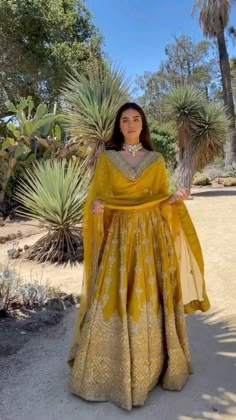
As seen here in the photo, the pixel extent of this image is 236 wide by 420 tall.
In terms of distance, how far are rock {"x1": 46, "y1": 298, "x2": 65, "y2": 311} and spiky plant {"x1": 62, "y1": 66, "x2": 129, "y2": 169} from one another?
2.89 m

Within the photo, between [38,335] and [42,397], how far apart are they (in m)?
0.88

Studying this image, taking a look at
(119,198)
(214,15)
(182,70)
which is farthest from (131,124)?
(182,70)

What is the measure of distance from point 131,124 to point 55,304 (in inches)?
83.0

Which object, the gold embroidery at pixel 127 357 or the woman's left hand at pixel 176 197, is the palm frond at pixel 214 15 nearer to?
the woman's left hand at pixel 176 197

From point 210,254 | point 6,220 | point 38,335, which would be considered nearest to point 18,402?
point 38,335

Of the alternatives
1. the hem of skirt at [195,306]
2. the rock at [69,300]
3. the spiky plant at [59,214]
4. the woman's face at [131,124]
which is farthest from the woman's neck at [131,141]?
the spiky plant at [59,214]

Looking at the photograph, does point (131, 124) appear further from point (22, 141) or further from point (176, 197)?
point (22, 141)

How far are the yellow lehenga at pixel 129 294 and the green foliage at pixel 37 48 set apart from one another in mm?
12192

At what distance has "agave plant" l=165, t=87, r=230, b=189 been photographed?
35.3 ft

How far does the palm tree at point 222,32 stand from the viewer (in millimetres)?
17672

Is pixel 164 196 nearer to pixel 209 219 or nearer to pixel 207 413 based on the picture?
pixel 207 413

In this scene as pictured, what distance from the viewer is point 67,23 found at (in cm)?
1448

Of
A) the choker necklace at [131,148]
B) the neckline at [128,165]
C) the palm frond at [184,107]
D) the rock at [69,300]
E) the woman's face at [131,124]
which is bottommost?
the rock at [69,300]

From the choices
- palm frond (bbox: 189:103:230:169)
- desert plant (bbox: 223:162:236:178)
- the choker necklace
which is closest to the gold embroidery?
the choker necklace
